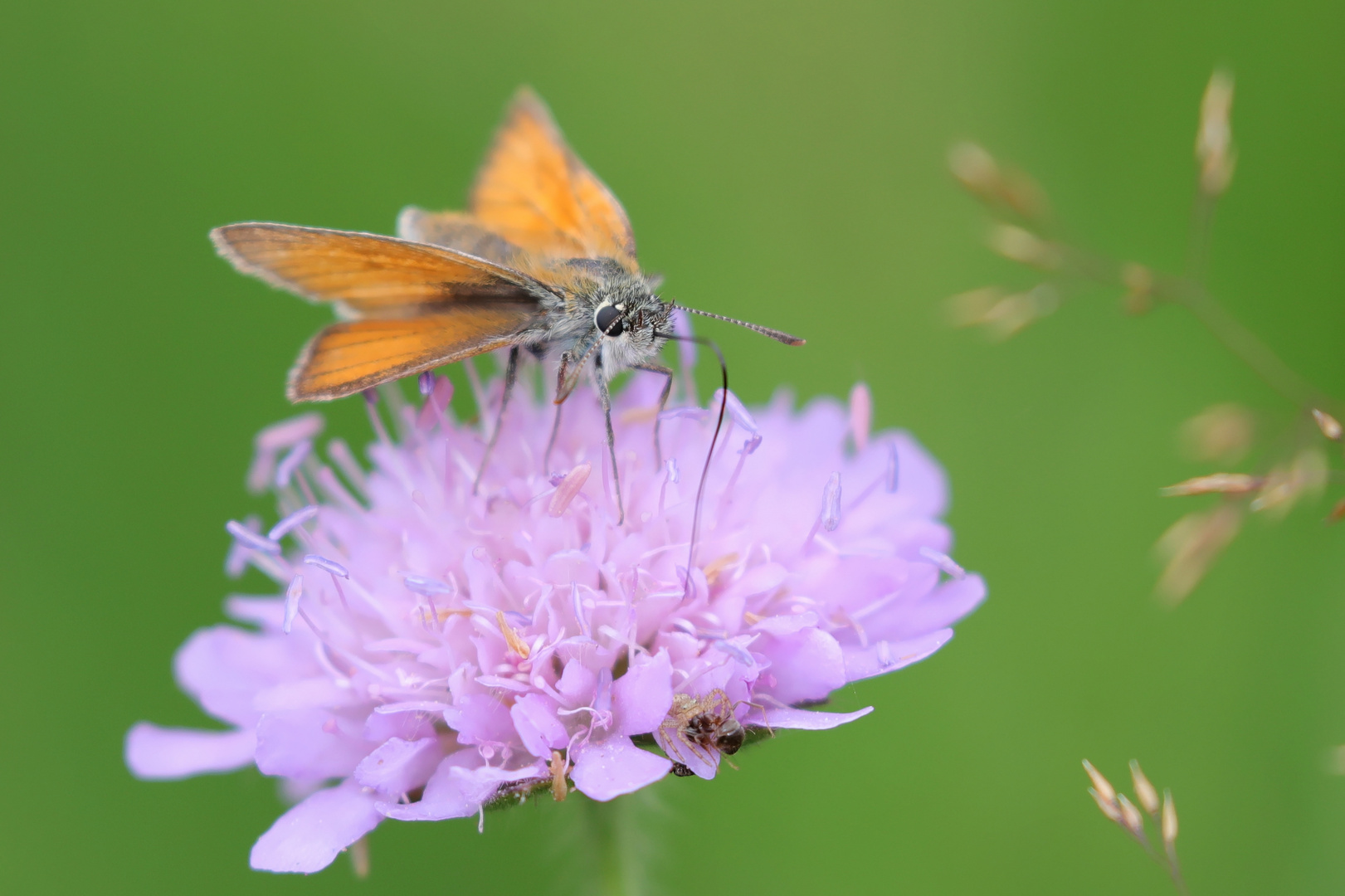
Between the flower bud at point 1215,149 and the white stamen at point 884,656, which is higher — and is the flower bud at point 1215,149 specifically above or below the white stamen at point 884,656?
above

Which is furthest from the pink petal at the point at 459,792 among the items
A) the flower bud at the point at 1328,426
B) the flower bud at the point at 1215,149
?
the flower bud at the point at 1215,149

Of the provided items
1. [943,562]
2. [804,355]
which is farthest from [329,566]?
[804,355]

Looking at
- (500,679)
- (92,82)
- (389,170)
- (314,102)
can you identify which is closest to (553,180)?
(500,679)

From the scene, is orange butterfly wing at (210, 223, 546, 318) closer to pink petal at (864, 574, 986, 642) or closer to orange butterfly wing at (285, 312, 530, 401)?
orange butterfly wing at (285, 312, 530, 401)

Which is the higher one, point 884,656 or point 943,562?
point 943,562

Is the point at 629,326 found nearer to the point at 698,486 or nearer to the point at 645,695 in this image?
the point at 698,486

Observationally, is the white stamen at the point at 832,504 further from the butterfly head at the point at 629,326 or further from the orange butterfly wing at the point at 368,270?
the orange butterfly wing at the point at 368,270

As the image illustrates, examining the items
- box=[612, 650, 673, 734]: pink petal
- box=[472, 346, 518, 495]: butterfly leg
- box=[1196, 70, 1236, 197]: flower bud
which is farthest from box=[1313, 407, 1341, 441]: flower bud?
box=[472, 346, 518, 495]: butterfly leg

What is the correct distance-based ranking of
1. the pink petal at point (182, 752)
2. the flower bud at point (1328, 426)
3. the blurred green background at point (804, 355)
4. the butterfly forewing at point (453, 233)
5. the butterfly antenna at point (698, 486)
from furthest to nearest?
the blurred green background at point (804, 355), the butterfly forewing at point (453, 233), the pink petal at point (182, 752), the butterfly antenna at point (698, 486), the flower bud at point (1328, 426)
